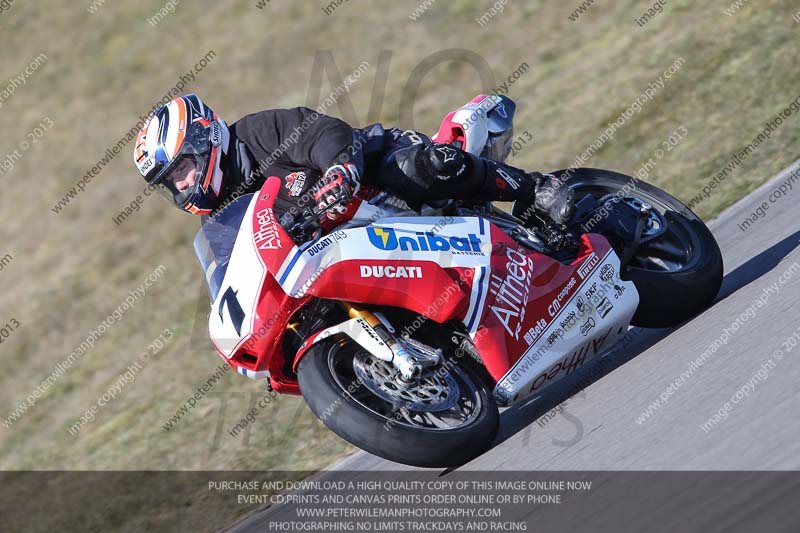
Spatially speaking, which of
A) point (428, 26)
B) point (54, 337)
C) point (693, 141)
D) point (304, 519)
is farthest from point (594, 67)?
point (304, 519)

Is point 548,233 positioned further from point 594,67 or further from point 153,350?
point 594,67

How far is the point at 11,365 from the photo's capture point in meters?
12.6

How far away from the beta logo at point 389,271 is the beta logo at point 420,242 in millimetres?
101

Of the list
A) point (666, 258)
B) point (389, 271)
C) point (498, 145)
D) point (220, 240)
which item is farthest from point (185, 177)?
point (666, 258)

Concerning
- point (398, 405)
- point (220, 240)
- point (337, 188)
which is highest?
point (337, 188)

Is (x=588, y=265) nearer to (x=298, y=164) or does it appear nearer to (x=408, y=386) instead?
(x=408, y=386)

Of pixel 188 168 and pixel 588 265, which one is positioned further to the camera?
pixel 588 265

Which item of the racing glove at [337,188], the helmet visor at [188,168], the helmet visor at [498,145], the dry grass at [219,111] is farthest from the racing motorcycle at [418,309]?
the dry grass at [219,111]

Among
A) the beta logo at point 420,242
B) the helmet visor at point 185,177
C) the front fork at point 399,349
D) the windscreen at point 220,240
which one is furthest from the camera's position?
the helmet visor at point 185,177

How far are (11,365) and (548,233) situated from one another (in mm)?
8969

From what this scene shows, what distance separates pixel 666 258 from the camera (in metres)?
6.12

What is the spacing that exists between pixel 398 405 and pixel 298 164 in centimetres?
154

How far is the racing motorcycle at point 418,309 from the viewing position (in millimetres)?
4781

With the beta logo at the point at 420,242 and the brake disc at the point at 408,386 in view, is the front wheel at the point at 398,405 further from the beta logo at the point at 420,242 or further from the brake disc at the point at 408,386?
the beta logo at the point at 420,242
